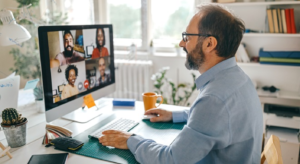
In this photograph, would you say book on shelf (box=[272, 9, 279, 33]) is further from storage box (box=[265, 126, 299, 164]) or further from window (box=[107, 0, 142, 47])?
window (box=[107, 0, 142, 47])

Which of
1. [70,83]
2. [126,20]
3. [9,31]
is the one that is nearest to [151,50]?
[126,20]

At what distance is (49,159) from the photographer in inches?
41.6

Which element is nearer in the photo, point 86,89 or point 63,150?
point 63,150

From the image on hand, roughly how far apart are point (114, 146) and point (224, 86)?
526 millimetres

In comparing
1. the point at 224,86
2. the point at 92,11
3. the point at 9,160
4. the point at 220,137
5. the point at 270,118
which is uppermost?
the point at 92,11

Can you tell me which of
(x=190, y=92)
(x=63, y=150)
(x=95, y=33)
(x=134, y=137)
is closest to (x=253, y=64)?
(x=190, y=92)

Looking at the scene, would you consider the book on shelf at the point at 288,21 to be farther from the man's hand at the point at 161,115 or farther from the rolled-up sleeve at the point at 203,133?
the rolled-up sleeve at the point at 203,133

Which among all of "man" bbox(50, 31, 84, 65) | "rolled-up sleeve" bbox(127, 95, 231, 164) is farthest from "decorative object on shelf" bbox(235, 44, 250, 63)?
"rolled-up sleeve" bbox(127, 95, 231, 164)

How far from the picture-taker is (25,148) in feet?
3.85

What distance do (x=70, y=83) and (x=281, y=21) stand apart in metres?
2.02

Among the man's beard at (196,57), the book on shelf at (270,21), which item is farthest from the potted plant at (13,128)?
the book on shelf at (270,21)

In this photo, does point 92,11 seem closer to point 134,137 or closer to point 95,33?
point 95,33

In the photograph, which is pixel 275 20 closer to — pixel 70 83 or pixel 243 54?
pixel 243 54

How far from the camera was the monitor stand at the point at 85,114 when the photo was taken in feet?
4.98
